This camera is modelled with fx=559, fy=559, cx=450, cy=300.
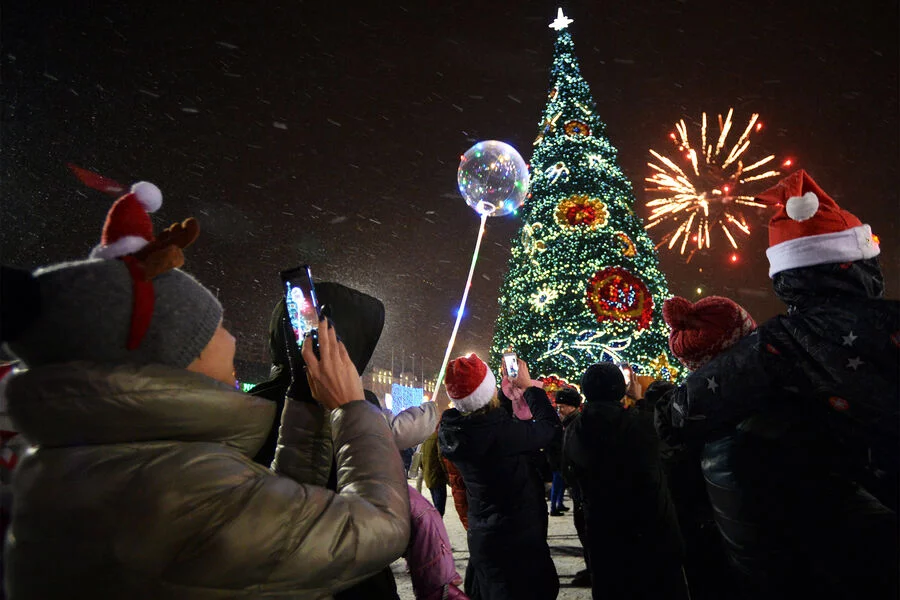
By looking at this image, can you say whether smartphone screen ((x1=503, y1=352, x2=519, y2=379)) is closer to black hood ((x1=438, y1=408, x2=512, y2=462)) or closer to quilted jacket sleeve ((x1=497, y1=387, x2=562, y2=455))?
quilted jacket sleeve ((x1=497, y1=387, x2=562, y2=455))

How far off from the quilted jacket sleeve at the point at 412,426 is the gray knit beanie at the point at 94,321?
182 centimetres

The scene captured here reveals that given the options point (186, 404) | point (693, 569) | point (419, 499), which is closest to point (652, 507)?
point (693, 569)

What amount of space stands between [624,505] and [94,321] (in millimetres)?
3597

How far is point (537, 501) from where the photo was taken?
12.7 ft

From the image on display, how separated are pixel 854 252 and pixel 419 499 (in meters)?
1.95

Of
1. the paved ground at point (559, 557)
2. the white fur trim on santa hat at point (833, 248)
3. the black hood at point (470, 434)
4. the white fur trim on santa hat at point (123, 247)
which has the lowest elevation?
the paved ground at point (559, 557)

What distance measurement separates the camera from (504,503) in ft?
12.4

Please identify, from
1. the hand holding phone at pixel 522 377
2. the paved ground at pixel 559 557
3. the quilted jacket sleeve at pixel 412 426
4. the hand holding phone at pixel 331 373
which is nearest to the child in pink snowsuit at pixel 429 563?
the quilted jacket sleeve at pixel 412 426

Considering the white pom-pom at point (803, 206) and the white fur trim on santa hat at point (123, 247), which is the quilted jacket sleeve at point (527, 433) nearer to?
the white pom-pom at point (803, 206)

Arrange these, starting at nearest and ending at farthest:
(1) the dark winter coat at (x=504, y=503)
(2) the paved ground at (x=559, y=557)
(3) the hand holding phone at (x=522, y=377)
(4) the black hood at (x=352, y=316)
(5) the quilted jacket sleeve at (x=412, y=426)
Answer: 1. (4) the black hood at (x=352, y=316)
2. (5) the quilted jacket sleeve at (x=412, y=426)
3. (1) the dark winter coat at (x=504, y=503)
4. (3) the hand holding phone at (x=522, y=377)
5. (2) the paved ground at (x=559, y=557)

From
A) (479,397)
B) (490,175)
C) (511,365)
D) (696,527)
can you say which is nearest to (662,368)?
(490,175)

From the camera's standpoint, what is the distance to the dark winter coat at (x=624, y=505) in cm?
372

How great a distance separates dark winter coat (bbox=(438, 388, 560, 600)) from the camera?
3686 millimetres

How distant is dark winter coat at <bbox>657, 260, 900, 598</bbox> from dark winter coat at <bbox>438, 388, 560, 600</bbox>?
175cm
